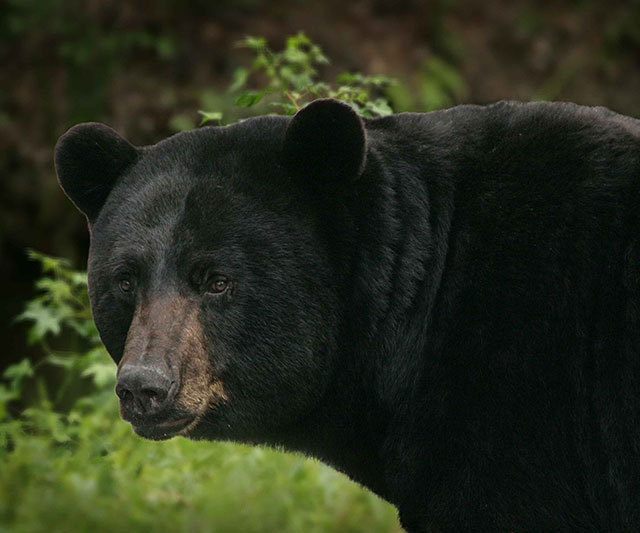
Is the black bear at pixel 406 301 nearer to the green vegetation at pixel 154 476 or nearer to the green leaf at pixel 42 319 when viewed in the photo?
the green vegetation at pixel 154 476

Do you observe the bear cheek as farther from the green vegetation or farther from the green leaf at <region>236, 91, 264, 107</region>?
the green leaf at <region>236, 91, 264, 107</region>

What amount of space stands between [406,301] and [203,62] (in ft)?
20.3

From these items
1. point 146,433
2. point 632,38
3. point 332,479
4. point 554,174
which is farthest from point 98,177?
point 632,38

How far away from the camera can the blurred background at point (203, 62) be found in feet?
29.3

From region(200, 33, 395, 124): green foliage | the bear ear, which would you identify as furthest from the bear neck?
region(200, 33, 395, 124): green foliage

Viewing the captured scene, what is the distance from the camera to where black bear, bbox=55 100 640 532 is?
3.13m

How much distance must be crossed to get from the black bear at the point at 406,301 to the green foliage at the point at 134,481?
53 centimetres

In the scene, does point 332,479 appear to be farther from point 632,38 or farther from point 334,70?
point 632,38

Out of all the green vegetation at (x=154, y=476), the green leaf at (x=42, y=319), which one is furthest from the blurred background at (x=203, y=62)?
the green vegetation at (x=154, y=476)

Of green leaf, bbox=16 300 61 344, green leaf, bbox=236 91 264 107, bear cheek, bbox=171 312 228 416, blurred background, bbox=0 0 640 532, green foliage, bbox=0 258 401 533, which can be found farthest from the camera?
blurred background, bbox=0 0 640 532

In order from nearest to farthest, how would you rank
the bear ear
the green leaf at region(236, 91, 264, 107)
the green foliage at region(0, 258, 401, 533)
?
the bear ear, the green foliage at region(0, 258, 401, 533), the green leaf at region(236, 91, 264, 107)

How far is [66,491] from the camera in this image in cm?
388

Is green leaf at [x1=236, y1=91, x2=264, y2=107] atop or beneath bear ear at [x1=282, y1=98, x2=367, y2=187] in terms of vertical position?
beneath

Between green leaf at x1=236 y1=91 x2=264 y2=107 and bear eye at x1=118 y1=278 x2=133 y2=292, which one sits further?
green leaf at x1=236 y1=91 x2=264 y2=107
